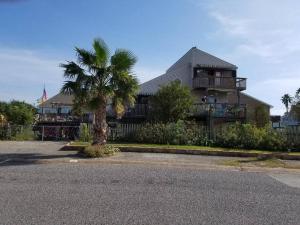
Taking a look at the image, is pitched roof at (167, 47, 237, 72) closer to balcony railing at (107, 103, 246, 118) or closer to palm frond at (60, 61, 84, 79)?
balcony railing at (107, 103, 246, 118)

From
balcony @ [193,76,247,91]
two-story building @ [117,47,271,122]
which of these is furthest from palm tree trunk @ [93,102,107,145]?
balcony @ [193,76,247,91]

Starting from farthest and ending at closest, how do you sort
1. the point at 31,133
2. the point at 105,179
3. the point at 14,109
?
the point at 14,109, the point at 31,133, the point at 105,179

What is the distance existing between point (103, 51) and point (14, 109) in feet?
89.4

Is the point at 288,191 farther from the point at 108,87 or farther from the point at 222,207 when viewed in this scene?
the point at 108,87

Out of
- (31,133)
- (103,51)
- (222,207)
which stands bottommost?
(222,207)

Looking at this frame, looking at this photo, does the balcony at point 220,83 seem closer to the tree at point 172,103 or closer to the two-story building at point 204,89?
the two-story building at point 204,89

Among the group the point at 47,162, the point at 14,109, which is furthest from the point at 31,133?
the point at 14,109

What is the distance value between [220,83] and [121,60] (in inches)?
1155

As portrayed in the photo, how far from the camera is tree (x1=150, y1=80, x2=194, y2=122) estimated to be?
3541 cm

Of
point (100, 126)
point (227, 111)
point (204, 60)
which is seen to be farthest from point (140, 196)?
point (204, 60)

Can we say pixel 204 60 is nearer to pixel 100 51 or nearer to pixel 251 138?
pixel 251 138

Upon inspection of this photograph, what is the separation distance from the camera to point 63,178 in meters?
12.7

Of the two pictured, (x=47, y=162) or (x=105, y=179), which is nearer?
(x=105, y=179)

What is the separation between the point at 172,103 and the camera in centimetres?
3547
